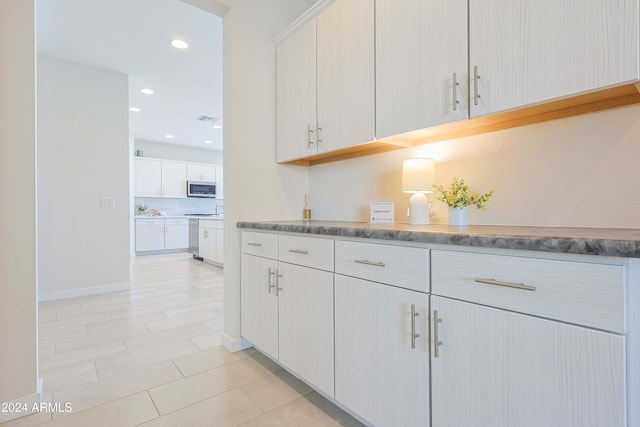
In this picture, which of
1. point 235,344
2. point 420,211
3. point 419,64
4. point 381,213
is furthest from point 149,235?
point 419,64

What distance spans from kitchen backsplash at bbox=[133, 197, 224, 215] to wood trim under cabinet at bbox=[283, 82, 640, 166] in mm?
6825

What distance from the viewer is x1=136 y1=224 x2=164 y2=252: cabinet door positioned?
21.5 feet

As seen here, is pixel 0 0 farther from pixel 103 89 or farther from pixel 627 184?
pixel 627 184

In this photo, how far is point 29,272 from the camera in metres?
1.54

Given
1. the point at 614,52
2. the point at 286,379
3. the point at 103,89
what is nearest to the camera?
the point at 614,52

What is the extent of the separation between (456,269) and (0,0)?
7.72 feet

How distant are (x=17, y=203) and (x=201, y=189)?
6.40 meters

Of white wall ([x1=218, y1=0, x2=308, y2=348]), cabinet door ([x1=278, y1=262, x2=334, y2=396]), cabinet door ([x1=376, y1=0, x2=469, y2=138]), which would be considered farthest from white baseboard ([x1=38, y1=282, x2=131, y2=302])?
cabinet door ([x1=376, y1=0, x2=469, y2=138])

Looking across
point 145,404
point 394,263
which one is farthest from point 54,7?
point 394,263

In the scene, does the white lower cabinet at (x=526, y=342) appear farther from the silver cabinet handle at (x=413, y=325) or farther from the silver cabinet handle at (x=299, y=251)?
the silver cabinet handle at (x=299, y=251)

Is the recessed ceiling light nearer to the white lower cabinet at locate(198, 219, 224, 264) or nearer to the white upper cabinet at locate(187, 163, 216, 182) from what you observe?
the white lower cabinet at locate(198, 219, 224, 264)

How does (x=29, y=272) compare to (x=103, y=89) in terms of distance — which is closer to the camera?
(x=29, y=272)

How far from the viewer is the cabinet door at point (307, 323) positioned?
4.79 feet

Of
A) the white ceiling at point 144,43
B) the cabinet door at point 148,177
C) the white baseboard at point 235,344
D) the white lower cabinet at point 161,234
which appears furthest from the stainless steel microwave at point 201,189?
the white baseboard at point 235,344
